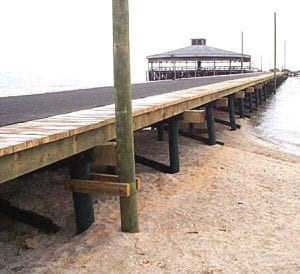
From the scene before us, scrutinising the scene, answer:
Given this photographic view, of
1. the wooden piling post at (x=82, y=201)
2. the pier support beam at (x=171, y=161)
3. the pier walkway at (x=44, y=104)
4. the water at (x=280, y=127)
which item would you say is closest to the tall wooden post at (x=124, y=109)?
the wooden piling post at (x=82, y=201)

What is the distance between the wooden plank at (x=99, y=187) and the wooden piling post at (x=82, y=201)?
15 cm

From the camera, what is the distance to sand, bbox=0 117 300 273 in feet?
18.2

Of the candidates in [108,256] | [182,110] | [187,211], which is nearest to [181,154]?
[182,110]

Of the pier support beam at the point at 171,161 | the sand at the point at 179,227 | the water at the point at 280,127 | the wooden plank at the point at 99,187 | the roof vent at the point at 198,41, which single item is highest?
the roof vent at the point at 198,41

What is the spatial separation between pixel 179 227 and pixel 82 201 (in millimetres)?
1388

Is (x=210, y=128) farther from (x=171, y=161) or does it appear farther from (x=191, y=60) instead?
(x=191, y=60)

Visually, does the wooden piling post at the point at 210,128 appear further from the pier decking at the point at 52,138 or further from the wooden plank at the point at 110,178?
the wooden plank at the point at 110,178

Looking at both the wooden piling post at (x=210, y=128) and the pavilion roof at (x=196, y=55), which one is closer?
the wooden piling post at (x=210, y=128)

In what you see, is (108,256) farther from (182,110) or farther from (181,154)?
(181,154)

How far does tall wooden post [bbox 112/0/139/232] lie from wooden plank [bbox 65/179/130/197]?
0.11 meters

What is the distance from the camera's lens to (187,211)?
23.9ft

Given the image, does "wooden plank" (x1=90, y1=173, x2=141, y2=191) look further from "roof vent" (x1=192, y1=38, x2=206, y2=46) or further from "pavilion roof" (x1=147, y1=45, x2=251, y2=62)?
"roof vent" (x1=192, y1=38, x2=206, y2=46)

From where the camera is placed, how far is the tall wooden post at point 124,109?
18.9 ft

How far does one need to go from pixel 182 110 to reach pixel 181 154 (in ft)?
5.87
